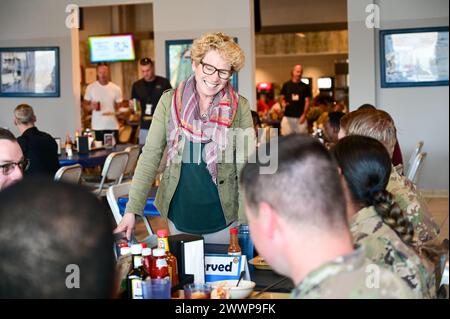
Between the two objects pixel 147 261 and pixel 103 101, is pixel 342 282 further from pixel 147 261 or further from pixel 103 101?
pixel 103 101

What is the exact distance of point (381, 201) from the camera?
96.8 inches

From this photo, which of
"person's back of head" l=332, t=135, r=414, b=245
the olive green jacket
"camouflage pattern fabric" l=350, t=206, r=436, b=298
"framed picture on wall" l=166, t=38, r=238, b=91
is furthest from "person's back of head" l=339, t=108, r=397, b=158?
"framed picture on wall" l=166, t=38, r=238, b=91

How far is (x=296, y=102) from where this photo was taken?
12.6 meters

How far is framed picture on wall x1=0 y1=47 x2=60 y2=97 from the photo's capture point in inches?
418

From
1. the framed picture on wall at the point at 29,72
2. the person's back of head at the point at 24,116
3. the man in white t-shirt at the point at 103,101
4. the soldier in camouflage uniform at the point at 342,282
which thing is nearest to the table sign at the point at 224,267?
the soldier in camouflage uniform at the point at 342,282

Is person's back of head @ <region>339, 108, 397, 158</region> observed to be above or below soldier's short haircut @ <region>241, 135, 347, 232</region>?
above

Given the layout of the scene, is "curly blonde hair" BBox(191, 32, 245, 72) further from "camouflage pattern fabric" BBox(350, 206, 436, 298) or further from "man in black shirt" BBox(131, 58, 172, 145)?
"man in black shirt" BBox(131, 58, 172, 145)

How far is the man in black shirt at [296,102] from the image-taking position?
41.2 ft

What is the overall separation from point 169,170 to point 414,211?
1146 mm

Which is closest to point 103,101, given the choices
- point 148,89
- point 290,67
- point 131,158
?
→ point 148,89

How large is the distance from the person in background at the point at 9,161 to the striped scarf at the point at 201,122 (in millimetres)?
772

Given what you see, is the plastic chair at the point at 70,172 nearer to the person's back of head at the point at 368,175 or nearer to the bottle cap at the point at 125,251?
the bottle cap at the point at 125,251

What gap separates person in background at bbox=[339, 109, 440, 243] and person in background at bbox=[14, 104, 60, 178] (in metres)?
3.18
